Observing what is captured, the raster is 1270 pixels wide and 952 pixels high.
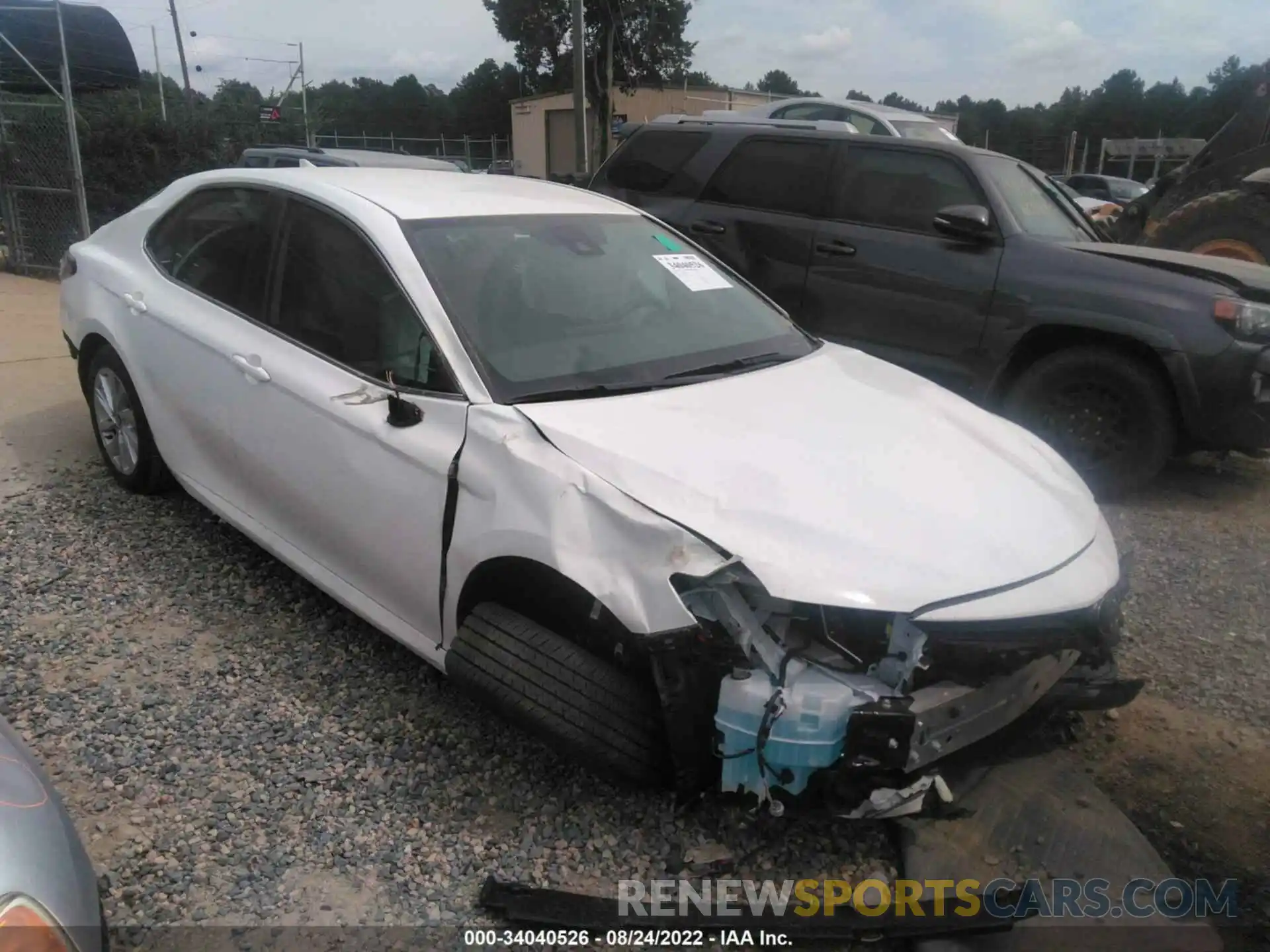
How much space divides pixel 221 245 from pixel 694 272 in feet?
6.05

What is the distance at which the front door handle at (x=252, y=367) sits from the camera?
10.6 ft

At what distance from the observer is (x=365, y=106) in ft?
232

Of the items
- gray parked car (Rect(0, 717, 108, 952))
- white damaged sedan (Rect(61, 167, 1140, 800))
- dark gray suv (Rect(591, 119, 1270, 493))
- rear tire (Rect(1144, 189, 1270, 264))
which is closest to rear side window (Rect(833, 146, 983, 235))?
dark gray suv (Rect(591, 119, 1270, 493))

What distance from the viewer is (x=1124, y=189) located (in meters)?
23.2

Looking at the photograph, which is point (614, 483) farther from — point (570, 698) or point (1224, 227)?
point (1224, 227)

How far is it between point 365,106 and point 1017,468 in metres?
75.9

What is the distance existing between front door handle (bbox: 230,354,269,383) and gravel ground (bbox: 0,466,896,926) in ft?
2.98

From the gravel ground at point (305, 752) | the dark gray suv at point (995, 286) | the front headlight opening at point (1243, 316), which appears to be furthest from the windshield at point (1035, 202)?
the gravel ground at point (305, 752)

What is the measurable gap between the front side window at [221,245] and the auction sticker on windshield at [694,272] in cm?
146

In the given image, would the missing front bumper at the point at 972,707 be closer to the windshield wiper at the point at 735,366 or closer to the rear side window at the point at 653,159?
the windshield wiper at the point at 735,366

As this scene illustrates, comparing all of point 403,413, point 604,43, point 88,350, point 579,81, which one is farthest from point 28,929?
point 604,43

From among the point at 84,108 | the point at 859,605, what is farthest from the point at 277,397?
the point at 84,108

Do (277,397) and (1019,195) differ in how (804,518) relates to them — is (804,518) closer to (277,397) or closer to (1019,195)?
(277,397)

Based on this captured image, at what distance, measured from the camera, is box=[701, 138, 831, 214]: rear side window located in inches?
234
